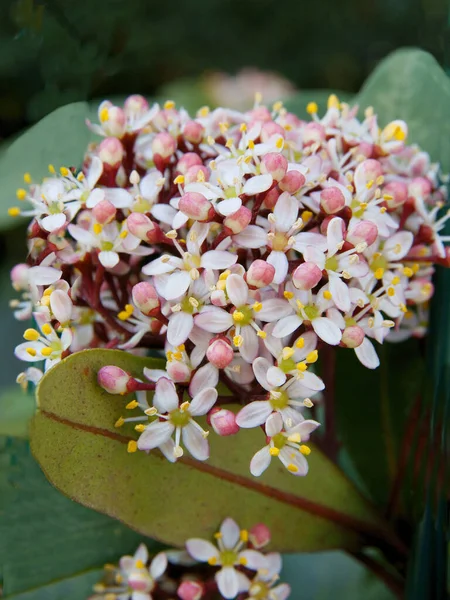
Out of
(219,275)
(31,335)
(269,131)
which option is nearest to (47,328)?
(31,335)

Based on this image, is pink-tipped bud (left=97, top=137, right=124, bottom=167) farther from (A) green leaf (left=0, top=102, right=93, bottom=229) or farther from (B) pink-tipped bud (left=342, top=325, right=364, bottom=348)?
(B) pink-tipped bud (left=342, top=325, right=364, bottom=348)

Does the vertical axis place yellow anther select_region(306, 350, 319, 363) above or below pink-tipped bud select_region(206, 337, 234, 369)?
below

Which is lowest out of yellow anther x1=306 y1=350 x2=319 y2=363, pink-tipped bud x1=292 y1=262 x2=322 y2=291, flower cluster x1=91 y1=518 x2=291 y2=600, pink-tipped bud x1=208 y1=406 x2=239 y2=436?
flower cluster x1=91 y1=518 x2=291 y2=600

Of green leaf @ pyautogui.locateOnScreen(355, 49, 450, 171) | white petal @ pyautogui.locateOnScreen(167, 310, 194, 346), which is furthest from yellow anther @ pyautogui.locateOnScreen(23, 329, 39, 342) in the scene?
green leaf @ pyautogui.locateOnScreen(355, 49, 450, 171)

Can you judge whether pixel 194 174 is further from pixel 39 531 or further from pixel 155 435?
pixel 39 531

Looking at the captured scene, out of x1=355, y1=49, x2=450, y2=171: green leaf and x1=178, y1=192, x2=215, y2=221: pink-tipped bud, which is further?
x1=355, y1=49, x2=450, y2=171: green leaf

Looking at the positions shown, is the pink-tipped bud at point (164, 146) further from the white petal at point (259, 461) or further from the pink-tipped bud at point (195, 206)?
the white petal at point (259, 461)

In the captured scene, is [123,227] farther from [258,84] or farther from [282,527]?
[258,84]
